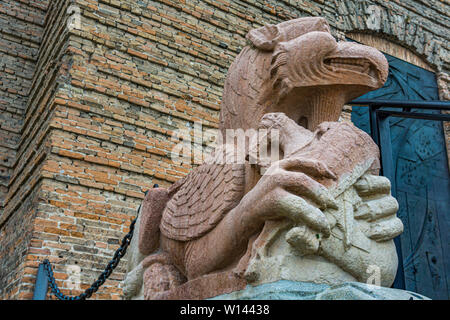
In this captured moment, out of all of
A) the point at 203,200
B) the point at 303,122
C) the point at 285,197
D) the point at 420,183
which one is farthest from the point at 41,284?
the point at 420,183

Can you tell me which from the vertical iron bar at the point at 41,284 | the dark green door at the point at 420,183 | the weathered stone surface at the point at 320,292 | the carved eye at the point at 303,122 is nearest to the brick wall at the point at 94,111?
the vertical iron bar at the point at 41,284

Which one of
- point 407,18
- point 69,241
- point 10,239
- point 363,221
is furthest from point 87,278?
point 407,18

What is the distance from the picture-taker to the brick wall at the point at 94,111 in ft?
16.5

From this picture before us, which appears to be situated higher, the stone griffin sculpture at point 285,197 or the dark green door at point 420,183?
the dark green door at point 420,183

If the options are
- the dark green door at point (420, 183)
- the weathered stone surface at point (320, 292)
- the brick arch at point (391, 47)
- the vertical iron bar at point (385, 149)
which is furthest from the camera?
the brick arch at point (391, 47)

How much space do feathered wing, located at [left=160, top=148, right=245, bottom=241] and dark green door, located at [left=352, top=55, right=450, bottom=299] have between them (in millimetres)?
5368

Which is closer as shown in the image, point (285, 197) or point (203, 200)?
point (285, 197)

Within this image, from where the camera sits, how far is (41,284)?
4680 millimetres

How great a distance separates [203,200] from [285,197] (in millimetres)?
704

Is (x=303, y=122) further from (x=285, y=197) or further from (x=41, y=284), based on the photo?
(x=41, y=284)

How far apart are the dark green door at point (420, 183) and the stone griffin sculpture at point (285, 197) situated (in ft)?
17.6

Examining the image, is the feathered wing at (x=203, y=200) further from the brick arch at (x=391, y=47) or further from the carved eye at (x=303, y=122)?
the brick arch at (x=391, y=47)

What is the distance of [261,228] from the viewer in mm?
2021

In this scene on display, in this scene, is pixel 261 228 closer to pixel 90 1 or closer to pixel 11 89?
pixel 90 1
